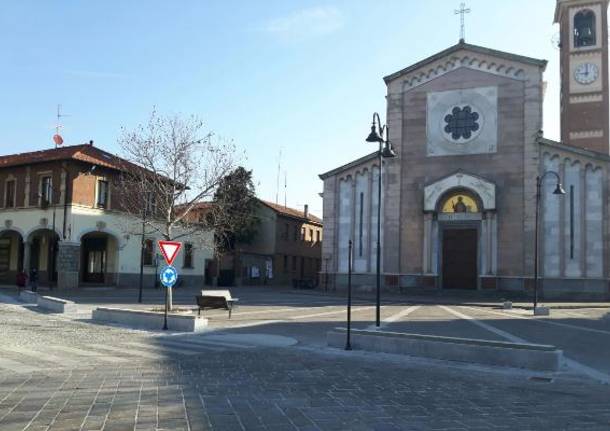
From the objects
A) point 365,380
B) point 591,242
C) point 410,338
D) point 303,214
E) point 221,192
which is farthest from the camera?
point 303,214

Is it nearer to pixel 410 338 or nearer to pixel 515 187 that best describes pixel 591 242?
pixel 515 187

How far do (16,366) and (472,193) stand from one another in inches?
1318

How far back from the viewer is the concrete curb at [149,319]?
658 inches

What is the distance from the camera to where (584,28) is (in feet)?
156

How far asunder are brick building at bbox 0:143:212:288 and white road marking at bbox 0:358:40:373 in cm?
2638

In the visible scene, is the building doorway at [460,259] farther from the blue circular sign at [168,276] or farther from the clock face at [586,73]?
the blue circular sign at [168,276]

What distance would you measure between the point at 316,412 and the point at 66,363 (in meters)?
5.54

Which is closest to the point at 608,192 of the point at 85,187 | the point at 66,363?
the point at 85,187

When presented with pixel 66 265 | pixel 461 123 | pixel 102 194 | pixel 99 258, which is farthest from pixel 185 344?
pixel 461 123

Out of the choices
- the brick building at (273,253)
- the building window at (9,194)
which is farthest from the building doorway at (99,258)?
the brick building at (273,253)

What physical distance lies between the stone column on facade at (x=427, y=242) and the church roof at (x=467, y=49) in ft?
34.2

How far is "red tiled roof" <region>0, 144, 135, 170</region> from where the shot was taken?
3816cm

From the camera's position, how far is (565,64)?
1875 inches

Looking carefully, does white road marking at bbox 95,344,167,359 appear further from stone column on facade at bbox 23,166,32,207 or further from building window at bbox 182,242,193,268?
building window at bbox 182,242,193,268
